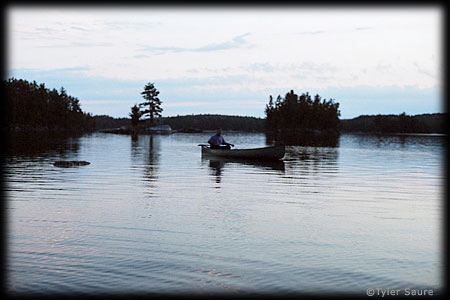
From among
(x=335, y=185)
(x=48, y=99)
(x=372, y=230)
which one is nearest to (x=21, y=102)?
(x=48, y=99)

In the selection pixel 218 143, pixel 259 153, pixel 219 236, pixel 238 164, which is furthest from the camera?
pixel 218 143

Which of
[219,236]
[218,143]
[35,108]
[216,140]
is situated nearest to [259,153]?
[218,143]

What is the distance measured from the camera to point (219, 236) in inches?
532

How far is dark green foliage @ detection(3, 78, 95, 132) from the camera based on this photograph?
15875 centimetres

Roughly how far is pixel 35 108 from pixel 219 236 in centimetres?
16188

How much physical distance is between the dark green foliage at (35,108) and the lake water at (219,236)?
14413cm

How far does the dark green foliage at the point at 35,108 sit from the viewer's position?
6250 inches

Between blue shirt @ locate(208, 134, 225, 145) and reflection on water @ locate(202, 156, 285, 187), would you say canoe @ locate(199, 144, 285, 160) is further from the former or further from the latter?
blue shirt @ locate(208, 134, 225, 145)

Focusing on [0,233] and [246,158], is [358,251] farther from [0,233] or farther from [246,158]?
[246,158]

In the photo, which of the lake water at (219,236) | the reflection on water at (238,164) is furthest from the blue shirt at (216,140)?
the lake water at (219,236)

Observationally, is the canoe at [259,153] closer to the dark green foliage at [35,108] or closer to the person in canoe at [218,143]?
the person in canoe at [218,143]

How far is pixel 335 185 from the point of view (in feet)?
85.8

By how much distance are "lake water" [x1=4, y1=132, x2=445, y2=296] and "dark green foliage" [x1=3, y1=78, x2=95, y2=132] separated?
144 m

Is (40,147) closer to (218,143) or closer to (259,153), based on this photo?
(218,143)
